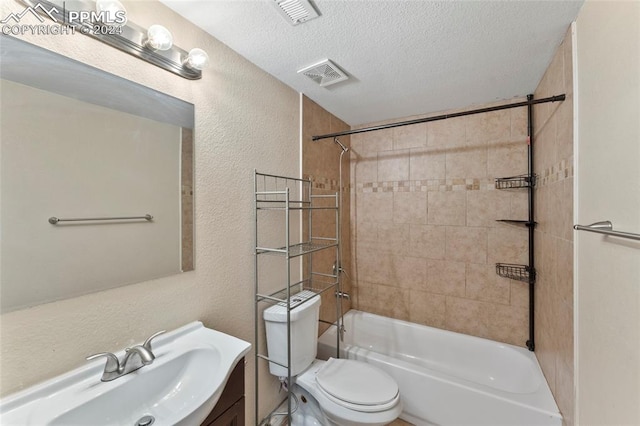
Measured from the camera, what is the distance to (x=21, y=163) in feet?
2.50

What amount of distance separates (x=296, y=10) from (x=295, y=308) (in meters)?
1.56

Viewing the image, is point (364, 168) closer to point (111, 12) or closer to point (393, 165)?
point (393, 165)

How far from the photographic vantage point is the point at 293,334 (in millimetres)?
1573

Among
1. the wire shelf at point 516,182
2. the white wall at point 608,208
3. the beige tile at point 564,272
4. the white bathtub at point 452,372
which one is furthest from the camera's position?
the wire shelf at point 516,182

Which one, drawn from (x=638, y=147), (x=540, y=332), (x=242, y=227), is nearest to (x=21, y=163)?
(x=242, y=227)

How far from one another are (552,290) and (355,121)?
205cm

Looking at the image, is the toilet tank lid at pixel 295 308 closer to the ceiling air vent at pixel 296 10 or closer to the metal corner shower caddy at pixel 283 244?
the metal corner shower caddy at pixel 283 244

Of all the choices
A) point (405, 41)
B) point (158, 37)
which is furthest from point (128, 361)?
point (405, 41)

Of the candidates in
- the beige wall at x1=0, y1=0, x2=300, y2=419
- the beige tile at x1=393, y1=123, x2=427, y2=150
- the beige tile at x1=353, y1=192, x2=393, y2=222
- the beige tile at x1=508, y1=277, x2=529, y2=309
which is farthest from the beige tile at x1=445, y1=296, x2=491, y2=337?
the beige wall at x1=0, y1=0, x2=300, y2=419

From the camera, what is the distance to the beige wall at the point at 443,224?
205 centimetres

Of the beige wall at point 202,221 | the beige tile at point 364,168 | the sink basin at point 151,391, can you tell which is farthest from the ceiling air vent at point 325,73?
the sink basin at point 151,391

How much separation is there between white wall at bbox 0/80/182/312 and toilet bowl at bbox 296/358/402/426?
1.09 metres

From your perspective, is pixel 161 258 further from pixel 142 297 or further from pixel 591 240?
pixel 591 240

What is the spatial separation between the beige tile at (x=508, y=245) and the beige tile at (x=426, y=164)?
A: 0.65 metres
